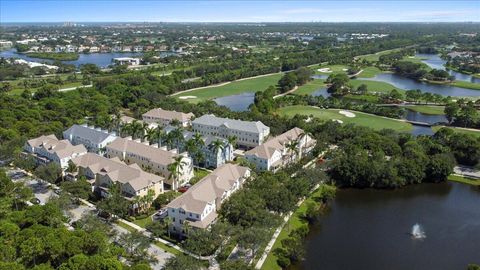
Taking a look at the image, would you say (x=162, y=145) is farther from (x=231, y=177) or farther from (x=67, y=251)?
(x=67, y=251)

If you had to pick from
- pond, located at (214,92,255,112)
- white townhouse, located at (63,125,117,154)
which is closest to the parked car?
white townhouse, located at (63,125,117,154)

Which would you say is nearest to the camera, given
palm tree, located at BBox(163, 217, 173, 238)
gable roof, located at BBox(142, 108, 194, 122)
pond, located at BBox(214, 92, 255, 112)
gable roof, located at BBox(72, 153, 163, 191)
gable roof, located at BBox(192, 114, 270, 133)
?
palm tree, located at BBox(163, 217, 173, 238)

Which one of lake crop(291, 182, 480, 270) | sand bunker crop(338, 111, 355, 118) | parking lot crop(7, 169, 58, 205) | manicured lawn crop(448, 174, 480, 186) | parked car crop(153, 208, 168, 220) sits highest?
Answer: sand bunker crop(338, 111, 355, 118)

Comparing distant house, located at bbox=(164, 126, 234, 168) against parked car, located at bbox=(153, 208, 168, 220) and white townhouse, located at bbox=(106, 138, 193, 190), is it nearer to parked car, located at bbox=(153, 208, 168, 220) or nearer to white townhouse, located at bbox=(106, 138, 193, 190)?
white townhouse, located at bbox=(106, 138, 193, 190)

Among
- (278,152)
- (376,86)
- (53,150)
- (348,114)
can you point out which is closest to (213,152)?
(278,152)

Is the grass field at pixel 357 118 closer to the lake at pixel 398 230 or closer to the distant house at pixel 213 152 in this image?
the lake at pixel 398 230

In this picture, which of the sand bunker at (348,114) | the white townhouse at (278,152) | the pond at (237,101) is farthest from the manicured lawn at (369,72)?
the white townhouse at (278,152)

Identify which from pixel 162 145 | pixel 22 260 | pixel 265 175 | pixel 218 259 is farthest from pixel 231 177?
pixel 22 260
